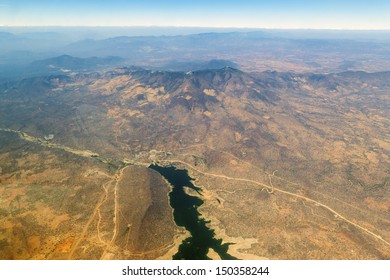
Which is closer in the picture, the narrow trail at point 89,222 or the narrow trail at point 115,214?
the narrow trail at point 89,222

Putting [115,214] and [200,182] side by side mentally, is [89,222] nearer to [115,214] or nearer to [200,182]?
[115,214]

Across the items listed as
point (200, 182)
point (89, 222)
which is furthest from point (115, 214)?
point (200, 182)

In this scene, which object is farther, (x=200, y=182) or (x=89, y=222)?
(x=200, y=182)

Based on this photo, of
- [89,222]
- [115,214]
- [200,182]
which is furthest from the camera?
[200,182]

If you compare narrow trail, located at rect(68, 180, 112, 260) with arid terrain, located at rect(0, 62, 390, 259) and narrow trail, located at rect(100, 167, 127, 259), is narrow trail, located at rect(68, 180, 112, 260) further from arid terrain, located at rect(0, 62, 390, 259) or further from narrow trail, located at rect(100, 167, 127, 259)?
narrow trail, located at rect(100, 167, 127, 259)

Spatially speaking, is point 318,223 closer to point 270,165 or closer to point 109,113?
point 270,165

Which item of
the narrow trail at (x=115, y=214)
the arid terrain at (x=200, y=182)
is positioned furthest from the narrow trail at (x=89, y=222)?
the narrow trail at (x=115, y=214)

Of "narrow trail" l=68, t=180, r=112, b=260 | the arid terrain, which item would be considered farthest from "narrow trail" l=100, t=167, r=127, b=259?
"narrow trail" l=68, t=180, r=112, b=260

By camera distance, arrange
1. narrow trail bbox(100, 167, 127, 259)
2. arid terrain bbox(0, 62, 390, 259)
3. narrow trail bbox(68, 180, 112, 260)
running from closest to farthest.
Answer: narrow trail bbox(68, 180, 112, 260) → narrow trail bbox(100, 167, 127, 259) → arid terrain bbox(0, 62, 390, 259)

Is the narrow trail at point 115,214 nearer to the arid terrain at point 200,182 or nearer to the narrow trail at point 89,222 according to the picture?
the arid terrain at point 200,182
